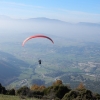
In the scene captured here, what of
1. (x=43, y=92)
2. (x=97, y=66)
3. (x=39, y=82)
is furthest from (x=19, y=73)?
(x=43, y=92)

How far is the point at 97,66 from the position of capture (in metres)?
187

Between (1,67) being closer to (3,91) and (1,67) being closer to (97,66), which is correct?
(97,66)

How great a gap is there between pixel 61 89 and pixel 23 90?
183 inches

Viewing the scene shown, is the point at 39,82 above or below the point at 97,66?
below

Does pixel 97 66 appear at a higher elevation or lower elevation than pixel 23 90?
higher

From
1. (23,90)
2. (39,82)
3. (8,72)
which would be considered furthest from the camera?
(8,72)

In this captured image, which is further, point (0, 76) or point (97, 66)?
point (97, 66)

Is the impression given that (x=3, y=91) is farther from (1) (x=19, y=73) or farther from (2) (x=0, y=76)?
(1) (x=19, y=73)

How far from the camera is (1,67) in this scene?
142 m

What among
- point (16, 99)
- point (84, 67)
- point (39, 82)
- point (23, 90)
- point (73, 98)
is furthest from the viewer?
point (84, 67)

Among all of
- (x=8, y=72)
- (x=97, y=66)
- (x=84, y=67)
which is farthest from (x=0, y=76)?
(x=97, y=66)

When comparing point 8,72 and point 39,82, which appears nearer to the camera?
point 39,82

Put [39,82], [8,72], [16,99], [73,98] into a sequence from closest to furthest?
1. [16,99]
2. [73,98]
3. [39,82]
4. [8,72]

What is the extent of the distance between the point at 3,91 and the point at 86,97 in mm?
10144
